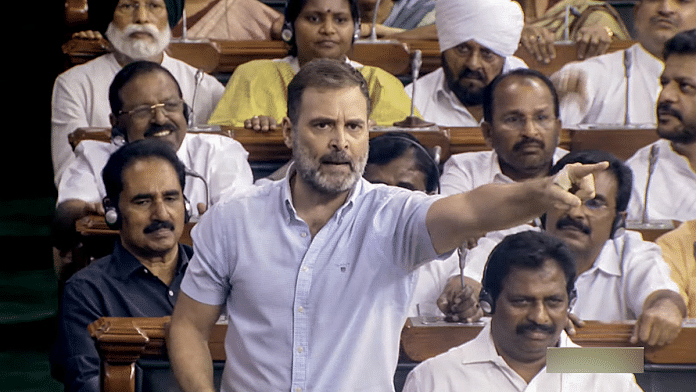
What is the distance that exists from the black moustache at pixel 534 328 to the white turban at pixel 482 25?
4.61ft

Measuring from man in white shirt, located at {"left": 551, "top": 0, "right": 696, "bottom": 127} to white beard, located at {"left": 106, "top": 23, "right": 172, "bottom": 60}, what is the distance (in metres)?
1.12

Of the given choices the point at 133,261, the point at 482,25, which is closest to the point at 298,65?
the point at 482,25

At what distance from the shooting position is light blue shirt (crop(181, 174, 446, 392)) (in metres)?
1.72

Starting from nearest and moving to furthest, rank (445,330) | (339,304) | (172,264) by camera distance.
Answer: (339,304) < (445,330) < (172,264)

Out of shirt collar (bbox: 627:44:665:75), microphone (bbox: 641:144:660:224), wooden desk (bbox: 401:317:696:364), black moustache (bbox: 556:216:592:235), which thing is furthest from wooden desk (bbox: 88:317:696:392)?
shirt collar (bbox: 627:44:665:75)

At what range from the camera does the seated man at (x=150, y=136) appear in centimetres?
289

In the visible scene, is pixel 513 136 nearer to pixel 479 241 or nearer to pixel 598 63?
pixel 479 241

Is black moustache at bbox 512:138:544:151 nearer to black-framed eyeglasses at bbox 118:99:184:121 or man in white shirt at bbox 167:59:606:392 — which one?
black-framed eyeglasses at bbox 118:99:184:121

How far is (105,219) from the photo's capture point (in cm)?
254

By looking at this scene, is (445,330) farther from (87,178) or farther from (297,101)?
(87,178)

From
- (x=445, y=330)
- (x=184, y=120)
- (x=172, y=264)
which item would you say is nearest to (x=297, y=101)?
(x=445, y=330)

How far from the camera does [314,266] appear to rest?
1.75 metres

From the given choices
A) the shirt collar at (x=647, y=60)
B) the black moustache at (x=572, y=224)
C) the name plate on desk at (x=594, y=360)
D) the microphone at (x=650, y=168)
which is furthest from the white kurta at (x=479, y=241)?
the name plate on desk at (x=594, y=360)

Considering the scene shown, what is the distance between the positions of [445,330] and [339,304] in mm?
477
